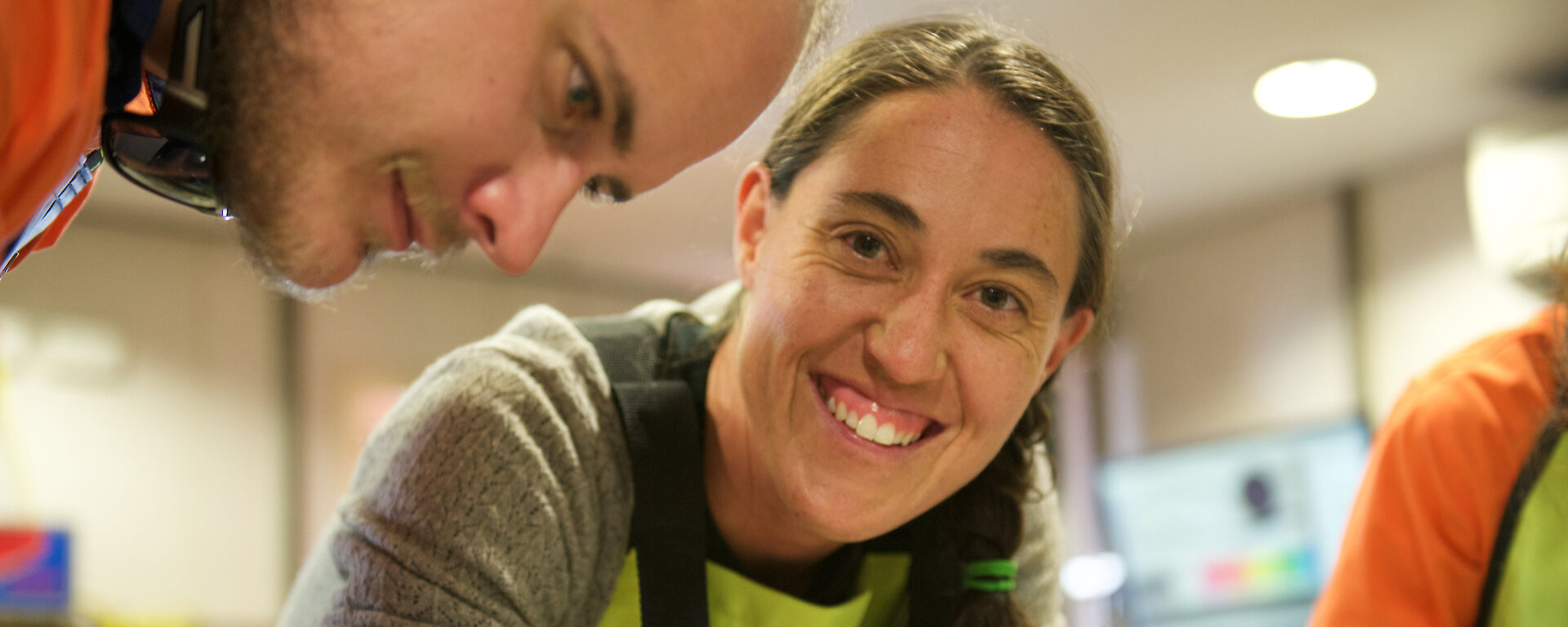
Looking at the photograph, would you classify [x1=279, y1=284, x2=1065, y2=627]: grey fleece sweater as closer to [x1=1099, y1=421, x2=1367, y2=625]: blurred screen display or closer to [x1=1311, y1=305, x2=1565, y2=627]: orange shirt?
[x1=1311, y1=305, x2=1565, y2=627]: orange shirt

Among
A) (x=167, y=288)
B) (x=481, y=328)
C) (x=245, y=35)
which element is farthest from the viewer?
(x=481, y=328)

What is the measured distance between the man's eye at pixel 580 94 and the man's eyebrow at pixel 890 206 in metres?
0.30

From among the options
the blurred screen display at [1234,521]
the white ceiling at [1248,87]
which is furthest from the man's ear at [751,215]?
the blurred screen display at [1234,521]

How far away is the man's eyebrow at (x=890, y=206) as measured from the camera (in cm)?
100

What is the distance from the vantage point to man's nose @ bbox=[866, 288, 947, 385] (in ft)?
3.26

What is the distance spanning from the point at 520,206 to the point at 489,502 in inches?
11.4

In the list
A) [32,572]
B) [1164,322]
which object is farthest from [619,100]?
[1164,322]

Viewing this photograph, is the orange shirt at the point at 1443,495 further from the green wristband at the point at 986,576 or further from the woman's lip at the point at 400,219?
the woman's lip at the point at 400,219

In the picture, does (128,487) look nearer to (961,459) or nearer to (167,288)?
(167,288)

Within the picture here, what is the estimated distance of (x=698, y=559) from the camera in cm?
109

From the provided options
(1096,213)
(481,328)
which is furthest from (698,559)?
(481,328)

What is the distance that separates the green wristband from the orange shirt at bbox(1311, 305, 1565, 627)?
0.47 m

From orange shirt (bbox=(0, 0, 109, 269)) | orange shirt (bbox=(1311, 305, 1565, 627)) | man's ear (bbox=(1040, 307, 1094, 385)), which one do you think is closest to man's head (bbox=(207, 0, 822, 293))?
orange shirt (bbox=(0, 0, 109, 269))

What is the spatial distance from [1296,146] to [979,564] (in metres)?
2.61
